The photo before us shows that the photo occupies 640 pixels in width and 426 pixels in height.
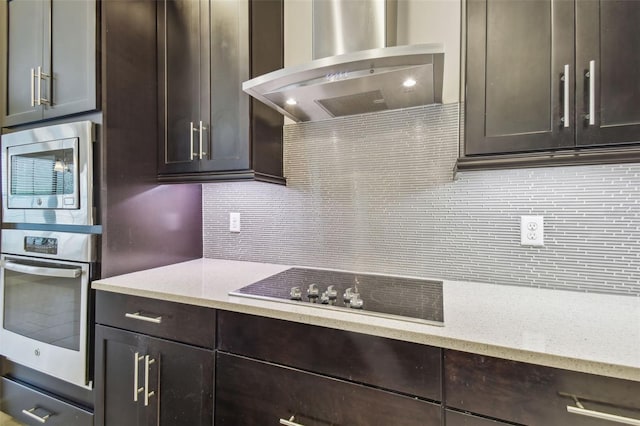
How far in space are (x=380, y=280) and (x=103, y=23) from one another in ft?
5.43

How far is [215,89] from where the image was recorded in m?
1.43

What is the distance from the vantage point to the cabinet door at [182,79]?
1452 mm

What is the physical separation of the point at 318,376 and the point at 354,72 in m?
0.98

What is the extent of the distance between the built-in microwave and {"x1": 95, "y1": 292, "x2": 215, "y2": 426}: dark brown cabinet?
1.47 ft

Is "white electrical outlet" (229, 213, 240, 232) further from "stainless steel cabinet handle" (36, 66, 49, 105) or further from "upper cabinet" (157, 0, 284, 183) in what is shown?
"stainless steel cabinet handle" (36, 66, 49, 105)

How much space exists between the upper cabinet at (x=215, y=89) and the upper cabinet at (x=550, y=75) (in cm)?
90

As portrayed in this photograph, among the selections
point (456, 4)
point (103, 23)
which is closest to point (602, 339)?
point (456, 4)

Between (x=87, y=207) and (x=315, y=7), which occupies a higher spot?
(x=315, y=7)

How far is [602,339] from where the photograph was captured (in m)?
0.74

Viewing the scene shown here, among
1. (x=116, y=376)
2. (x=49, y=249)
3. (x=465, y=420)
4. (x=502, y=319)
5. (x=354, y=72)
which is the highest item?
(x=354, y=72)

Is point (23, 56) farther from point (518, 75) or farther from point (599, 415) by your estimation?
point (599, 415)

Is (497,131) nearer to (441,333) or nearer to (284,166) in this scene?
(441,333)

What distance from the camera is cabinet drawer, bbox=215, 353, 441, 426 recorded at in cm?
83

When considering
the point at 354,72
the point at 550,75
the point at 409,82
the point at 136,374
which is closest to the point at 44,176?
the point at 136,374
